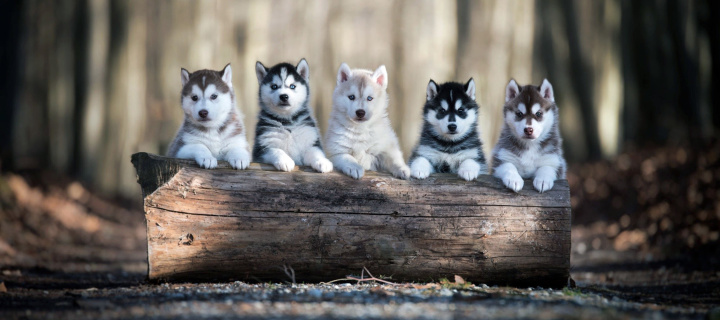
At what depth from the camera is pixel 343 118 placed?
5.68 metres

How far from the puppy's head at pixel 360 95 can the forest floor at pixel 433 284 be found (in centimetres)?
154

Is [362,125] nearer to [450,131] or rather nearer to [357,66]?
[450,131]

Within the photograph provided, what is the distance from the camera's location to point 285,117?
18.2 feet

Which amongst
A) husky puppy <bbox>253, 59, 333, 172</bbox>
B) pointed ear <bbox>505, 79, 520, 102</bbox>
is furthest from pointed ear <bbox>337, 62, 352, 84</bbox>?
pointed ear <bbox>505, 79, 520, 102</bbox>

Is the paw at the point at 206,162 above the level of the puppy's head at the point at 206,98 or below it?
below

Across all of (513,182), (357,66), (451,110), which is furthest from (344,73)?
(357,66)

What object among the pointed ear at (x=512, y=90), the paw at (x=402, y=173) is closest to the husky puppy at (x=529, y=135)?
the pointed ear at (x=512, y=90)

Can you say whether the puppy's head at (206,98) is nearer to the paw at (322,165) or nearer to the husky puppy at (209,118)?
the husky puppy at (209,118)

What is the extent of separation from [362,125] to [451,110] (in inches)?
30.2

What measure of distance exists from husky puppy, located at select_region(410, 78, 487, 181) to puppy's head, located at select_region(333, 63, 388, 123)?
427 millimetres

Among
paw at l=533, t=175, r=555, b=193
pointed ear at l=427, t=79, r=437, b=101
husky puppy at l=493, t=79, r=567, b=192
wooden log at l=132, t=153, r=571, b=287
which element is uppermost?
pointed ear at l=427, t=79, r=437, b=101

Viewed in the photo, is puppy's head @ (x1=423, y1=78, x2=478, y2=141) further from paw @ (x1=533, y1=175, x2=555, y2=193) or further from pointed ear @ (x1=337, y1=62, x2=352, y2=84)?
paw @ (x1=533, y1=175, x2=555, y2=193)

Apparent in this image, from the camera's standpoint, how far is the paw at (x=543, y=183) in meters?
4.92

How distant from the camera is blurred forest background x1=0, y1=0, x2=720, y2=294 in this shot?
10.5m
